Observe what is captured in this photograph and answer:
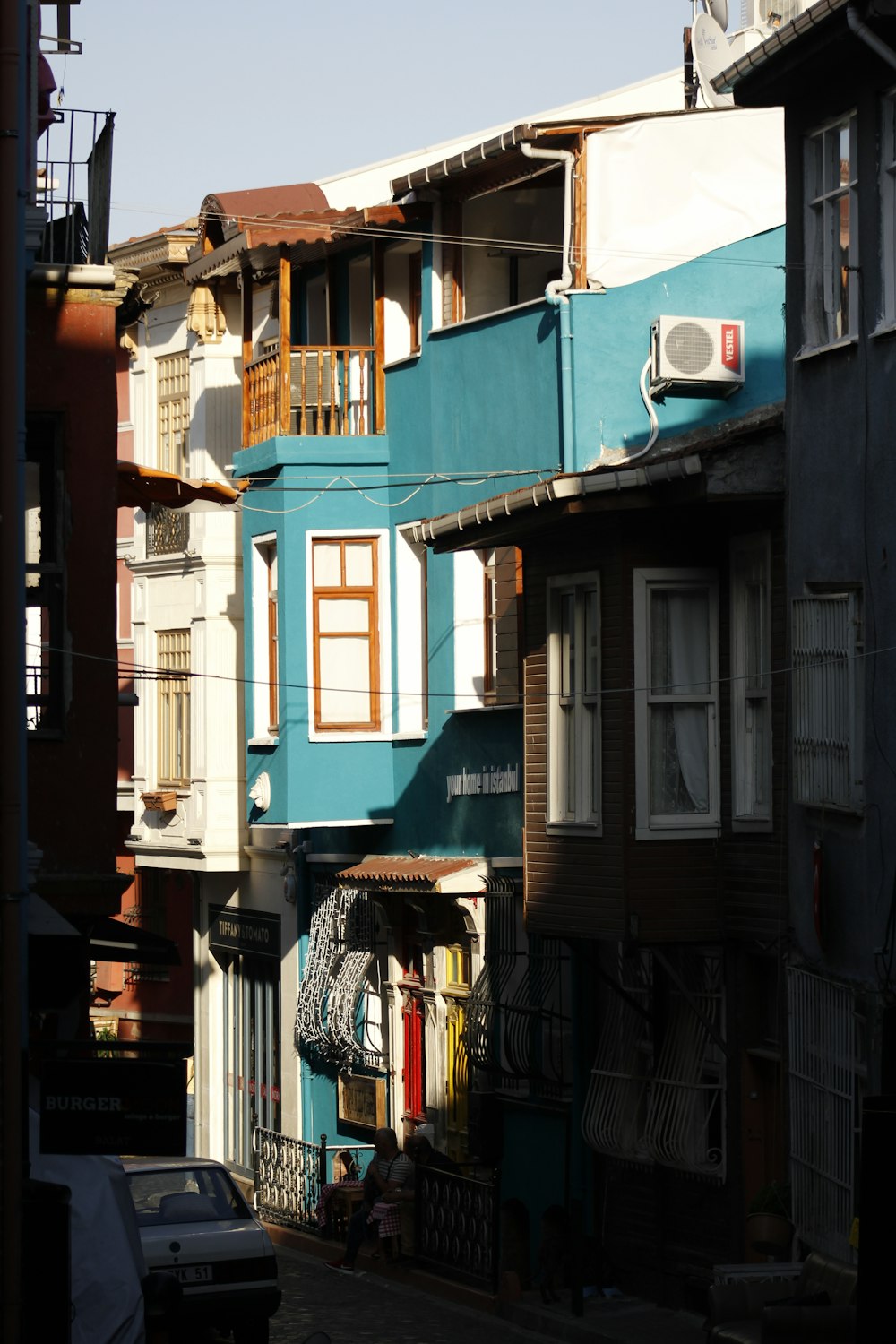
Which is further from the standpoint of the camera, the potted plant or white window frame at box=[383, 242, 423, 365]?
white window frame at box=[383, 242, 423, 365]

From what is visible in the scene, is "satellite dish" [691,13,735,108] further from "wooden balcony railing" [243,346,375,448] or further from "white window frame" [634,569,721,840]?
"white window frame" [634,569,721,840]

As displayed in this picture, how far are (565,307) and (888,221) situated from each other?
676 centimetres

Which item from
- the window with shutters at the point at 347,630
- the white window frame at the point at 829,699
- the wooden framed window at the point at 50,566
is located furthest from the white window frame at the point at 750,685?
the window with shutters at the point at 347,630

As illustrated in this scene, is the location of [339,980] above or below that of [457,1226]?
above

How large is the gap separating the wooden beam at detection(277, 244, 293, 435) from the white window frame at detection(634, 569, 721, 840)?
7.39 m

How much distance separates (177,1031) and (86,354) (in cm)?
2048

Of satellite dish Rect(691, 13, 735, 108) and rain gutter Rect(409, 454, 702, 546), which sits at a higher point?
satellite dish Rect(691, 13, 735, 108)

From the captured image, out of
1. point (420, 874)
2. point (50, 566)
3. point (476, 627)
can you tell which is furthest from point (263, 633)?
point (50, 566)

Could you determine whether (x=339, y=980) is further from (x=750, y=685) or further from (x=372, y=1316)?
(x=750, y=685)

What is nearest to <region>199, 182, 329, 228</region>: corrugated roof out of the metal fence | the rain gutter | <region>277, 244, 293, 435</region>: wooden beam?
<region>277, 244, 293, 435</region>: wooden beam

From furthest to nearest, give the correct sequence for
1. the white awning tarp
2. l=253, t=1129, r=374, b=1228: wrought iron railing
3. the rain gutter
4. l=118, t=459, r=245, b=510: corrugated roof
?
l=253, t=1129, r=374, b=1228: wrought iron railing, the white awning tarp, l=118, t=459, r=245, b=510: corrugated roof, the rain gutter

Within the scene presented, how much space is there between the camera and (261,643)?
89.9 ft

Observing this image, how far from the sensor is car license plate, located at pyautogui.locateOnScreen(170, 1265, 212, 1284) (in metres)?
18.9

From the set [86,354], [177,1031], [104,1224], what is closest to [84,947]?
[104,1224]
